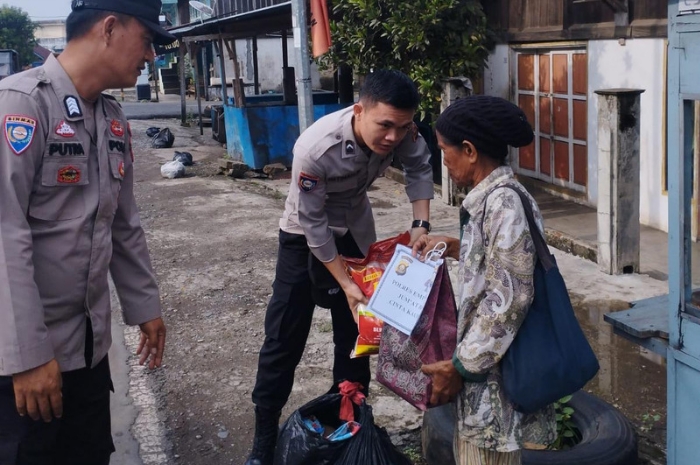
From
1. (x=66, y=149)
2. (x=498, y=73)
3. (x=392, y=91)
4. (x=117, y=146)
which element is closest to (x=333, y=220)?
(x=392, y=91)

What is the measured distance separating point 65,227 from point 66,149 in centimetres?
23

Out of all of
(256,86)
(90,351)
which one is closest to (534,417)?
(90,351)

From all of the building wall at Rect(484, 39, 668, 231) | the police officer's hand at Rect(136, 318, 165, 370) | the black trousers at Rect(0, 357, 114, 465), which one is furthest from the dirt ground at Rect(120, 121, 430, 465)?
the building wall at Rect(484, 39, 668, 231)

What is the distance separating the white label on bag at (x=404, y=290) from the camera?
8.46 ft

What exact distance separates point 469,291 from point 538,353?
0.88ft

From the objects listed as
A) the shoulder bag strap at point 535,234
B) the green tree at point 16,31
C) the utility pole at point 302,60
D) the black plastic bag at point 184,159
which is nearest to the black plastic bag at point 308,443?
the shoulder bag strap at point 535,234

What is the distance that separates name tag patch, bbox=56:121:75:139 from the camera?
2320 millimetres

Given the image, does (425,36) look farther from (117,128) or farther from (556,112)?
(117,128)

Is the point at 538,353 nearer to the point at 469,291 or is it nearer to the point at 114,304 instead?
the point at 469,291

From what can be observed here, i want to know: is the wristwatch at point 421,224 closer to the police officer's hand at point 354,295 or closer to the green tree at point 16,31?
the police officer's hand at point 354,295

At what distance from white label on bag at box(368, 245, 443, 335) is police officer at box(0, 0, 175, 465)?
89 centimetres

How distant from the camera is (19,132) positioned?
7.23ft

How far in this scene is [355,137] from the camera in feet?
10.8

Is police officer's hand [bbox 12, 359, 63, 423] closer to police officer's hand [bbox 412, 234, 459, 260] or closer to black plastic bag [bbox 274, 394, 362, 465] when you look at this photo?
black plastic bag [bbox 274, 394, 362, 465]
